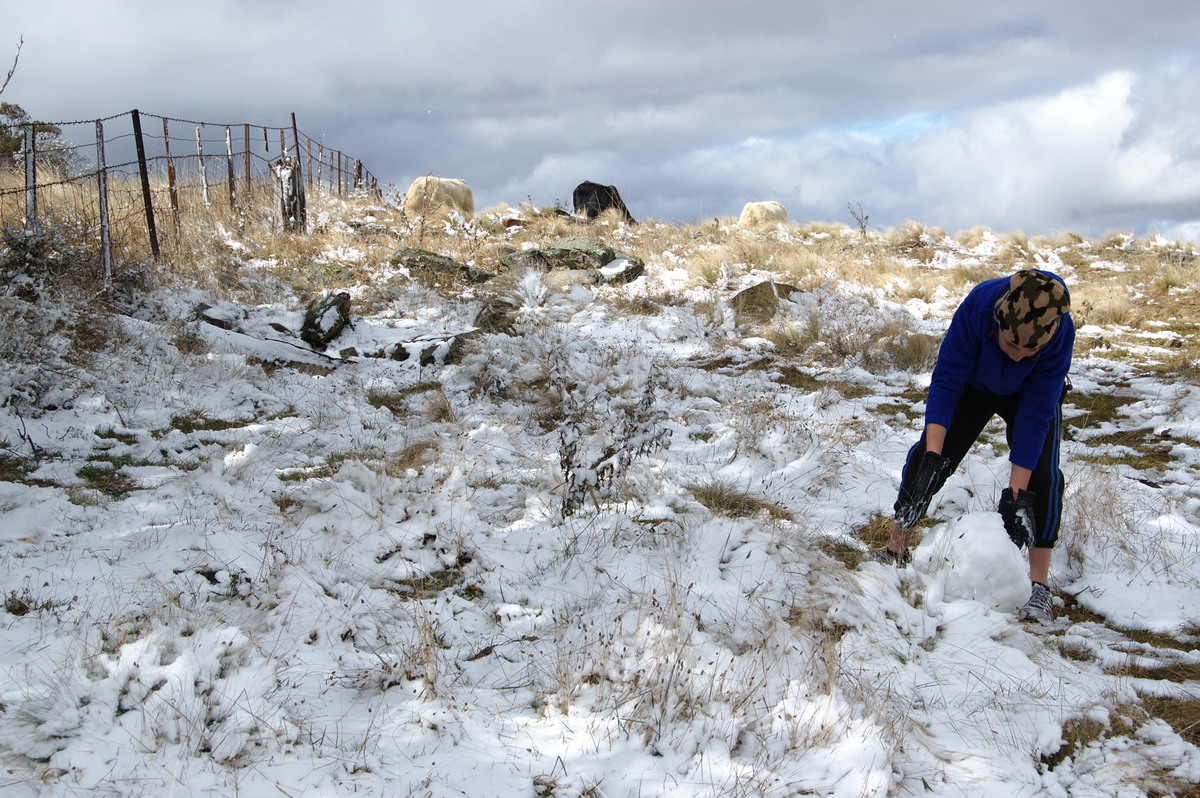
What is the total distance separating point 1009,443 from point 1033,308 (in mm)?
806

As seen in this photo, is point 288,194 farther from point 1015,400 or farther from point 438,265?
point 1015,400

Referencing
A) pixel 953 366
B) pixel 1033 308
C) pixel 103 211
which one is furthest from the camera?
pixel 103 211

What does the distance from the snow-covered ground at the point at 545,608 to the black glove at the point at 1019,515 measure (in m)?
0.12

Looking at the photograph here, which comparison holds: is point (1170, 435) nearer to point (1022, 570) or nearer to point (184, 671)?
point (1022, 570)

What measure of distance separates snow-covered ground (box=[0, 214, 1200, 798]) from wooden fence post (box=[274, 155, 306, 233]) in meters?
6.13

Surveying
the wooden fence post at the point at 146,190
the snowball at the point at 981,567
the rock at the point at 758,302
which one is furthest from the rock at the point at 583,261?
the snowball at the point at 981,567

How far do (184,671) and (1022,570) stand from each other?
9.85 feet

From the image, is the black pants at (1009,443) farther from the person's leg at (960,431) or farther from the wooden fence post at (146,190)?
the wooden fence post at (146,190)

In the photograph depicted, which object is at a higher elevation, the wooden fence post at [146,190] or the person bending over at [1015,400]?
the wooden fence post at [146,190]

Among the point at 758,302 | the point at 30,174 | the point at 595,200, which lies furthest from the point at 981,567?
the point at 595,200

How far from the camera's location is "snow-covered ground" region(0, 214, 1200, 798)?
2.04 m

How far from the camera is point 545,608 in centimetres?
291

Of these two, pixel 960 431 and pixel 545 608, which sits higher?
pixel 960 431

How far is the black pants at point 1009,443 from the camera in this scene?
9.36 ft
